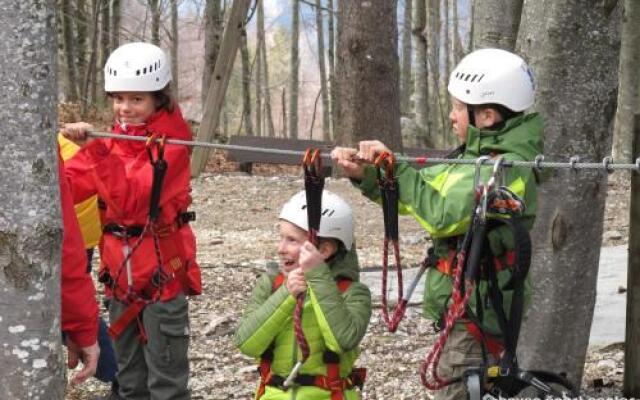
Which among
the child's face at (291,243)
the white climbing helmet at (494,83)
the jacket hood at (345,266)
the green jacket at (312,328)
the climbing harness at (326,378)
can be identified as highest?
the white climbing helmet at (494,83)

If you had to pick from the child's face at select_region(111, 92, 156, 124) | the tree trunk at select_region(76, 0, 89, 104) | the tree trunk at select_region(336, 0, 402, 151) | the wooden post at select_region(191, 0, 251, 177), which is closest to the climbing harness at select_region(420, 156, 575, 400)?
the child's face at select_region(111, 92, 156, 124)

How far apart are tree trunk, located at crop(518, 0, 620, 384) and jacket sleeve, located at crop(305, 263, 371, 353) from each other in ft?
5.06

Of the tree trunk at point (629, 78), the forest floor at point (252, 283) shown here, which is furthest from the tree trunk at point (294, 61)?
the tree trunk at point (629, 78)

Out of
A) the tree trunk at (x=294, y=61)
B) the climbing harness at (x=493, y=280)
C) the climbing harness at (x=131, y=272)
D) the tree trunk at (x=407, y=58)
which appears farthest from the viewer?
the tree trunk at (x=294, y=61)

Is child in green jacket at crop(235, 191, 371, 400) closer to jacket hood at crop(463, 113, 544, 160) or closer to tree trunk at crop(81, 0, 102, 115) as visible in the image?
jacket hood at crop(463, 113, 544, 160)

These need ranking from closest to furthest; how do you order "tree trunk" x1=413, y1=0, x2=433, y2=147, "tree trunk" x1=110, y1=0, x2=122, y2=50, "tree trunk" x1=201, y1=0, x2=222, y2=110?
"tree trunk" x1=201, y1=0, x2=222, y2=110 < "tree trunk" x1=413, y1=0, x2=433, y2=147 < "tree trunk" x1=110, y1=0, x2=122, y2=50

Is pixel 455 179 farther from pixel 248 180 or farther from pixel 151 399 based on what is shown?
pixel 248 180

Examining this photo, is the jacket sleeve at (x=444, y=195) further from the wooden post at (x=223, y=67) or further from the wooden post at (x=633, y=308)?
the wooden post at (x=223, y=67)

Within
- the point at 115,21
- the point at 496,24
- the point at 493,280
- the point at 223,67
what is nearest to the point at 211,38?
the point at 223,67

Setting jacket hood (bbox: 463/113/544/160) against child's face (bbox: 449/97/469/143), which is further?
child's face (bbox: 449/97/469/143)

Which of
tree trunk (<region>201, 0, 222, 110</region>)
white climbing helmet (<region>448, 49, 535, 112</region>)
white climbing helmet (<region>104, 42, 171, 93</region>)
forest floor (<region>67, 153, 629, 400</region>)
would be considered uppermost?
tree trunk (<region>201, 0, 222, 110</region>)

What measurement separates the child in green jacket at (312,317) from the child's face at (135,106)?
3.95 ft

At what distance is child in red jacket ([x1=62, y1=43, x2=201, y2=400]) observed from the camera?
16.9 feet

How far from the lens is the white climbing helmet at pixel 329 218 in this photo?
4.38 metres
